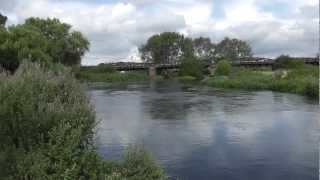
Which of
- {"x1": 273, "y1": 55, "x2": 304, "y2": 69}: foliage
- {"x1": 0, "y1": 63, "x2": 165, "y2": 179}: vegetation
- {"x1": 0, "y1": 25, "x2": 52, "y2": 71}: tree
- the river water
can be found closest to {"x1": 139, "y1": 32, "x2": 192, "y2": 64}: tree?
{"x1": 273, "y1": 55, "x2": 304, "y2": 69}: foliage

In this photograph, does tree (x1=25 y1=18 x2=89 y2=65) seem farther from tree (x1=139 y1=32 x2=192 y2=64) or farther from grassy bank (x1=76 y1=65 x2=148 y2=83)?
tree (x1=139 y1=32 x2=192 y2=64)

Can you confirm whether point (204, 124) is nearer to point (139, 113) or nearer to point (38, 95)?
point (139, 113)

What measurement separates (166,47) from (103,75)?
65276 millimetres

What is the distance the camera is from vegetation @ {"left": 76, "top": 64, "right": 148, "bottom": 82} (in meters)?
111

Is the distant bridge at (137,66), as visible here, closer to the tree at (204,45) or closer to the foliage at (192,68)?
the foliage at (192,68)

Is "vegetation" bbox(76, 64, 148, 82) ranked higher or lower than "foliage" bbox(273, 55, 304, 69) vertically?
lower

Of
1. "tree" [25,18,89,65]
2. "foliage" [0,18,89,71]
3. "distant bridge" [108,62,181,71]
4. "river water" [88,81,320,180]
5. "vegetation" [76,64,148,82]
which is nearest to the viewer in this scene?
"river water" [88,81,320,180]

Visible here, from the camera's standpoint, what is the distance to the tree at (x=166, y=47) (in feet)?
582

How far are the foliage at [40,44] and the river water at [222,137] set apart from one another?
29.9 feet

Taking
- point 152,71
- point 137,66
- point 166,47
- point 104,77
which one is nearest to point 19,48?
point 104,77

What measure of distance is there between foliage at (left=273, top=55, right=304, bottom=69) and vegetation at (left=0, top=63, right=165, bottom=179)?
316ft

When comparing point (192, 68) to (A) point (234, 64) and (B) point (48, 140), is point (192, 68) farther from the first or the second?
(B) point (48, 140)

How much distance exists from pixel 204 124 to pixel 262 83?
4137 cm

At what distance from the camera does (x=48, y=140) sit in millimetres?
13805
